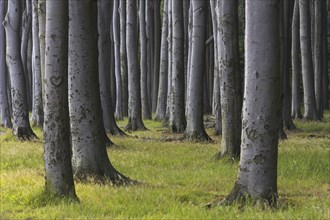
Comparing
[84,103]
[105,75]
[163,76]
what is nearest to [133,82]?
[105,75]

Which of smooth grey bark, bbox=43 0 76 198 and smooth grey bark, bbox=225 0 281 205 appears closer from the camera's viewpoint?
smooth grey bark, bbox=225 0 281 205

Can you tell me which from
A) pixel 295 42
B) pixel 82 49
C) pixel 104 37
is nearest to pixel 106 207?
pixel 82 49

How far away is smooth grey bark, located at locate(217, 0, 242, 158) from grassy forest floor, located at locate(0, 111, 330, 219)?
662mm

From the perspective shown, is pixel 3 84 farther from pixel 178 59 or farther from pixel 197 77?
pixel 197 77

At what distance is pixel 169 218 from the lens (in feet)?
19.5

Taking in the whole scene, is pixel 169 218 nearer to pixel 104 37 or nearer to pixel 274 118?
pixel 274 118

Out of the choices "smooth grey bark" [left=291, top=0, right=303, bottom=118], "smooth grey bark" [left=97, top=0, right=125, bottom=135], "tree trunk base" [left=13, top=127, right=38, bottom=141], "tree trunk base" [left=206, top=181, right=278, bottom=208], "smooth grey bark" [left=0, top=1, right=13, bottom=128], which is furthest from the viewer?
"smooth grey bark" [left=291, top=0, right=303, bottom=118]

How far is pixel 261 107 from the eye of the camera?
22.1 feet

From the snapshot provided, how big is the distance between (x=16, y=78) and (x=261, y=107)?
37.9ft

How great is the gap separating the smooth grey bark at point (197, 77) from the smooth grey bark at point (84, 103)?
257 inches

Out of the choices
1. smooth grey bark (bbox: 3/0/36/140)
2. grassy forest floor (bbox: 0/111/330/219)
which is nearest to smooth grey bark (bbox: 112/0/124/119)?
smooth grey bark (bbox: 3/0/36/140)

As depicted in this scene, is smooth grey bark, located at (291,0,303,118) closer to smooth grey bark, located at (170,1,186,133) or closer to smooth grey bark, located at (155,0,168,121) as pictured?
smooth grey bark, located at (155,0,168,121)

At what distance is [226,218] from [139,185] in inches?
103

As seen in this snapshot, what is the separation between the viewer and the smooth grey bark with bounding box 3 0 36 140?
16266 mm
